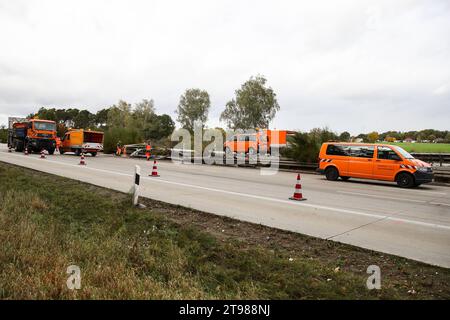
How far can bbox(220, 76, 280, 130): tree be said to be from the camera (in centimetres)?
6360

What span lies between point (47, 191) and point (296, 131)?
1708 centimetres

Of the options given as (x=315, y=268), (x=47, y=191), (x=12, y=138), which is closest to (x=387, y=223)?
(x=315, y=268)

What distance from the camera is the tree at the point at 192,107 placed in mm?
76000

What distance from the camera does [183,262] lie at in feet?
15.6

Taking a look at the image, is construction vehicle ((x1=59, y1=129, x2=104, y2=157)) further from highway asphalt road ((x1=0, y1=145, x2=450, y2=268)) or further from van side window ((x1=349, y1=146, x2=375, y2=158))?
van side window ((x1=349, y1=146, x2=375, y2=158))

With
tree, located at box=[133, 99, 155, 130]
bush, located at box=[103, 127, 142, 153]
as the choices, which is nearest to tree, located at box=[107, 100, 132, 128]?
tree, located at box=[133, 99, 155, 130]

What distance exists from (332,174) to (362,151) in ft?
6.04

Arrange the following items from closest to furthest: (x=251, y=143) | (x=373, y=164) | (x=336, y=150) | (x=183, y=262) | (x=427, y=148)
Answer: (x=183, y=262)
(x=373, y=164)
(x=336, y=150)
(x=251, y=143)
(x=427, y=148)

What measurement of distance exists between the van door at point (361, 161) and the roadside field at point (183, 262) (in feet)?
34.6

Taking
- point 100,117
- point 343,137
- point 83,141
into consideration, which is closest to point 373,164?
point 343,137

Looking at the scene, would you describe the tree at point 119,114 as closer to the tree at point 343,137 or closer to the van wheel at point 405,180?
the tree at point 343,137

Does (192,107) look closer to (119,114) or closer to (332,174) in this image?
(119,114)

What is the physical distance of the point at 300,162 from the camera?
22484 millimetres

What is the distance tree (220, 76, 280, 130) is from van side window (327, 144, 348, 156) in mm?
46725
